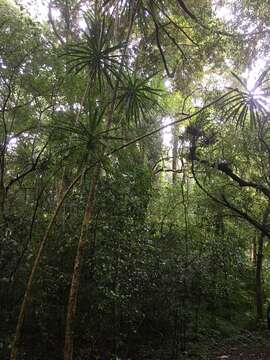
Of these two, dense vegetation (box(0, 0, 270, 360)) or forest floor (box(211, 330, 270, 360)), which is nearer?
dense vegetation (box(0, 0, 270, 360))

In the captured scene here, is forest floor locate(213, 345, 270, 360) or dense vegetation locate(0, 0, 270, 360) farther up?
dense vegetation locate(0, 0, 270, 360)

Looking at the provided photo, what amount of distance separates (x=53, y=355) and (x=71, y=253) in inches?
63.5

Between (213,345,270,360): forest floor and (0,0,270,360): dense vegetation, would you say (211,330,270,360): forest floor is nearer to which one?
(213,345,270,360): forest floor

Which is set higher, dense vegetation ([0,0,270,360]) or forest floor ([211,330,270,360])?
dense vegetation ([0,0,270,360])

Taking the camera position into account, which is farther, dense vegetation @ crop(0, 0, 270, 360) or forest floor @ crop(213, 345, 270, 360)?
forest floor @ crop(213, 345, 270, 360)

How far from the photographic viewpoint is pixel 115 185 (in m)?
5.77

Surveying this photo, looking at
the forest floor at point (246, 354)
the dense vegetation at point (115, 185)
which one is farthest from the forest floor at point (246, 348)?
the dense vegetation at point (115, 185)

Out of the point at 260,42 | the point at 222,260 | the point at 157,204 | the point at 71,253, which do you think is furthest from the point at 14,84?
the point at 222,260

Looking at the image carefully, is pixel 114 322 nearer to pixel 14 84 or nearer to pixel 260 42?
pixel 14 84

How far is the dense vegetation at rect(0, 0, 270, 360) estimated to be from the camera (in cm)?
432

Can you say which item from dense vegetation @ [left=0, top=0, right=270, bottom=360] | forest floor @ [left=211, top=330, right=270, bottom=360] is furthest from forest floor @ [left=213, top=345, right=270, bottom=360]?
dense vegetation @ [left=0, top=0, right=270, bottom=360]

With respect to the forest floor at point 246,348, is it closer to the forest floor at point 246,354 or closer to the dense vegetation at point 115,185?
the forest floor at point 246,354

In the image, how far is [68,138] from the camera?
4105 millimetres

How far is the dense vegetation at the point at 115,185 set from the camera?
4320 millimetres
